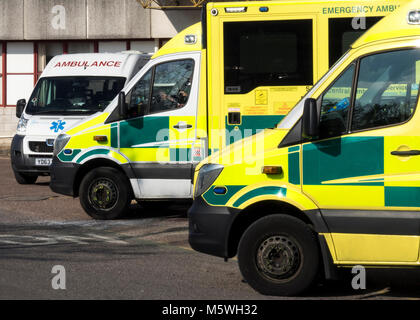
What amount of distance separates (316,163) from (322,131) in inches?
10.2

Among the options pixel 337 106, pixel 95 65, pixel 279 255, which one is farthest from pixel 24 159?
pixel 337 106

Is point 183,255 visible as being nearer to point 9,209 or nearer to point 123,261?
point 123,261

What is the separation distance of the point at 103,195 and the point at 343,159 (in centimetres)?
577

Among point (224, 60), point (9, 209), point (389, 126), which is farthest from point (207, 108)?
point (389, 126)

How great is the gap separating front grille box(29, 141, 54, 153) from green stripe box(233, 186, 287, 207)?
8.82 meters

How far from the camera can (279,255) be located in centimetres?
739

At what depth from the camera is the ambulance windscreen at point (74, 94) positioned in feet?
51.2

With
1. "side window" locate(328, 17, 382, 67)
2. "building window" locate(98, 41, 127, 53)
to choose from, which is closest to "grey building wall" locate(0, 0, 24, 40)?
"building window" locate(98, 41, 127, 53)

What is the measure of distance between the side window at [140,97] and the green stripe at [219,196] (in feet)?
→ 14.6

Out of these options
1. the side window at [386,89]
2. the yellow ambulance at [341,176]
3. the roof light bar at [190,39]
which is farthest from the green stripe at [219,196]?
the roof light bar at [190,39]

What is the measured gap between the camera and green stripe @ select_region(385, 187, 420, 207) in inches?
276

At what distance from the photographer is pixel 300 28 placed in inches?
438

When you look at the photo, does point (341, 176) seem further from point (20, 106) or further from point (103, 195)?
point (20, 106)

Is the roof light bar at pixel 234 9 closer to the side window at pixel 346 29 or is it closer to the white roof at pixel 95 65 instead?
the side window at pixel 346 29
